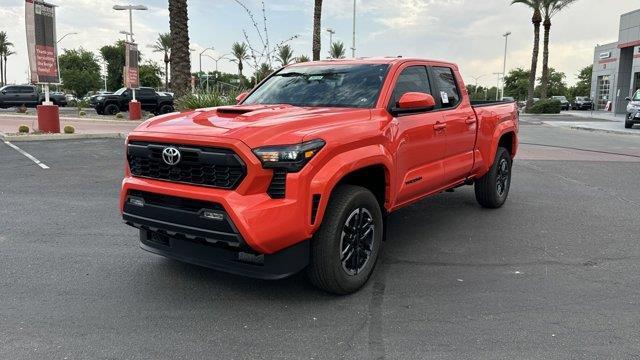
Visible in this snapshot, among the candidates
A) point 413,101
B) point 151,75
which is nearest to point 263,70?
point 413,101

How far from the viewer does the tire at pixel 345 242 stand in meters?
3.97

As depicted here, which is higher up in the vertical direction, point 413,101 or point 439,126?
point 413,101

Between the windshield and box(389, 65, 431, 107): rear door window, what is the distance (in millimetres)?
171

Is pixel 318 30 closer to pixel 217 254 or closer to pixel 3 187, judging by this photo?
pixel 3 187

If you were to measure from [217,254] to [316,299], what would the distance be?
85cm

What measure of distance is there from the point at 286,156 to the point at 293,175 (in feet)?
0.45

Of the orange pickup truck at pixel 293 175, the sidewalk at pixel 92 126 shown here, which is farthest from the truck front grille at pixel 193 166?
the sidewalk at pixel 92 126

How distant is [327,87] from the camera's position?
5.18 metres

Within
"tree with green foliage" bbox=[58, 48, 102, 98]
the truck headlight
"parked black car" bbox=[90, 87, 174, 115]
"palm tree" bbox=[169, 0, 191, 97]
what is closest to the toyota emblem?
the truck headlight

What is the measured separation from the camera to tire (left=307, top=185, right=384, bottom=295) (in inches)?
156

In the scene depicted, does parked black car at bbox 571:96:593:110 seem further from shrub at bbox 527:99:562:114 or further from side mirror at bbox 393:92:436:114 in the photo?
side mirror at bbox 393:92:436:114

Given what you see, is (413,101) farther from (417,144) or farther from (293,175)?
(293,175)

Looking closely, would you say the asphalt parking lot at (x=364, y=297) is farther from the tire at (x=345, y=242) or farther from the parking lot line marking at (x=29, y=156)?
the parking lot line marking at (x=29, y=156)

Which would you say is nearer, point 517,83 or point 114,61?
point 114,61
